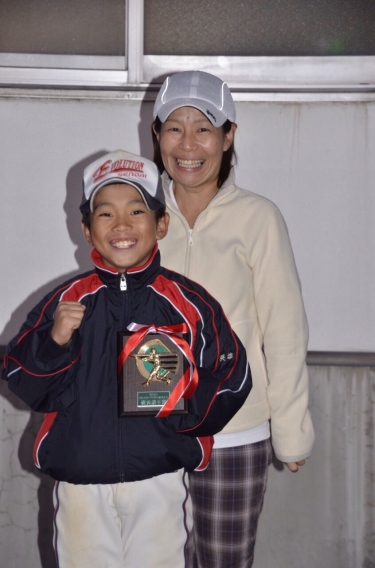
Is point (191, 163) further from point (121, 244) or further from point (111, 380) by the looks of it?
point (111, 380)

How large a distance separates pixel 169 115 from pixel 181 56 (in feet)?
4.21

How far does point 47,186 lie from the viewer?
360cm

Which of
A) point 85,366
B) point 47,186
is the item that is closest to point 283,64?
point 47,186

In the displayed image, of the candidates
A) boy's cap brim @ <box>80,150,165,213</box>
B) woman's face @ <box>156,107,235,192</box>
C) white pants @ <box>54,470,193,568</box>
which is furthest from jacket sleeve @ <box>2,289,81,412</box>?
woman's face @ <box>156,107,235,192</box>

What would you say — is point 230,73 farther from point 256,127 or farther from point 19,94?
point 19,94

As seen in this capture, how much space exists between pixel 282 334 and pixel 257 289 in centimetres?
17

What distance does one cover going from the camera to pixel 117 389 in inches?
78.4

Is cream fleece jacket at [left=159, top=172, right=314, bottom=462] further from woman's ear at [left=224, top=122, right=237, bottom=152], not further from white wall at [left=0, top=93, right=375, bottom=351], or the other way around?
white wall at [left=0, top=93, right=375, bottom=351]

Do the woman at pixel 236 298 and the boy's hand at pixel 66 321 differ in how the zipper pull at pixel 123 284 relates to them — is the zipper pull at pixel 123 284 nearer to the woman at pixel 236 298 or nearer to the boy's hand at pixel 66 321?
the boy's hand at pixel 66 321

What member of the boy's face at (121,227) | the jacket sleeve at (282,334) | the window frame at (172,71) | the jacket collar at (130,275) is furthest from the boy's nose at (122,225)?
the window frame at (172,71)

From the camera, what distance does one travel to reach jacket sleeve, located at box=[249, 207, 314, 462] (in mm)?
2369

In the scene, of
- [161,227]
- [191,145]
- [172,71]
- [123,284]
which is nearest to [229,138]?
[191,145]

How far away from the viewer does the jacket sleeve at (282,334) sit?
2369mm

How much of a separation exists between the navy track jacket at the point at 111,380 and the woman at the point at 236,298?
0.85 ft
